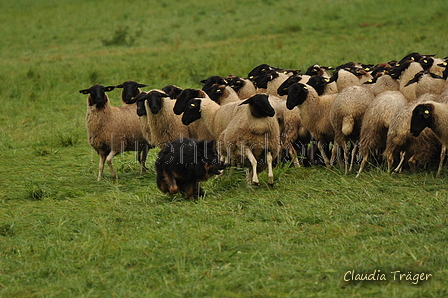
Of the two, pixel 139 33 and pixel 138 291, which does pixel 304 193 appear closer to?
pixel 138 291

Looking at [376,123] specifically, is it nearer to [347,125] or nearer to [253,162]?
[347,125]

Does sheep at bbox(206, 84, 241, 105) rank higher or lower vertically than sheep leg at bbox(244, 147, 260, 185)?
higher

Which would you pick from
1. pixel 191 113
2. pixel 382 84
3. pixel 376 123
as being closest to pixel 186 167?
pixel 191 113

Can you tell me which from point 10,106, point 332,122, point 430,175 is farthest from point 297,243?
point 10,106

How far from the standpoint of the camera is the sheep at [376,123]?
26.0 feet

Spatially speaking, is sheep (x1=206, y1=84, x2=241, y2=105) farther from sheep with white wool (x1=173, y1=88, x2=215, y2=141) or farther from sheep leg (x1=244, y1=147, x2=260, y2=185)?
sheep leg (x1=244, y1=147, x2=260, y2=185)

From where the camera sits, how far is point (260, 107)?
7676mm

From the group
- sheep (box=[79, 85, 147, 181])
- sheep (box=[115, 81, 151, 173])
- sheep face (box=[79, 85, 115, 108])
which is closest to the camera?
sheep (box=[79, 85, 147, 181])

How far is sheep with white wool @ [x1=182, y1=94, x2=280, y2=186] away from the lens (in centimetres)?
769

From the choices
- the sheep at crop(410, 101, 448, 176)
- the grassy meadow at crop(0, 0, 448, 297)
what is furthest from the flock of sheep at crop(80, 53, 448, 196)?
the grassy meadow at crop(0, 0, 448, 297)

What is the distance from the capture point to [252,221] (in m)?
6.30

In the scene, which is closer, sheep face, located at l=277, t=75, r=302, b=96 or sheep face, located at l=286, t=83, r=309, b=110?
sheep face, located at l=286, t=83, r=309, b=110

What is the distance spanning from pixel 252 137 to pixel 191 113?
140 cm

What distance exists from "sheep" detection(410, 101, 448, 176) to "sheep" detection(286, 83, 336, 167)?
5.95 ft
